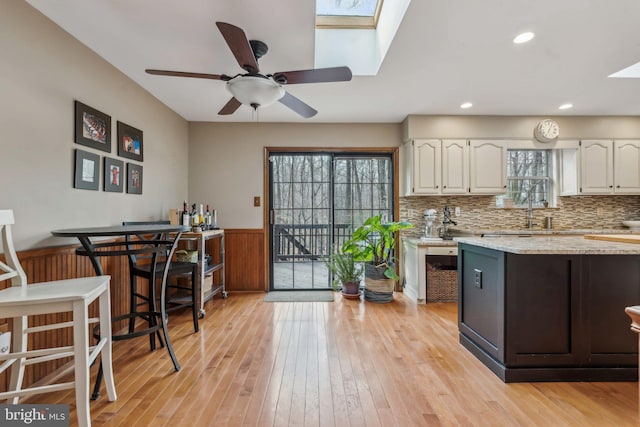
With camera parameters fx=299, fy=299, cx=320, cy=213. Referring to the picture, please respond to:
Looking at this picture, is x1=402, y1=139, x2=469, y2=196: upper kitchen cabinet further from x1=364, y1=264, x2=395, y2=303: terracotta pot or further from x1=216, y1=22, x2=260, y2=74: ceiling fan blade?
x1=216, y1=22, x2=260, y2=74: ceiling fan blade

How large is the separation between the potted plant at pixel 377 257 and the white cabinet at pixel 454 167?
0.81 m

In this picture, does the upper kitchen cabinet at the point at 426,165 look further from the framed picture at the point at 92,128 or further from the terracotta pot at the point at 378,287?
the framed picture at the point at 92,128

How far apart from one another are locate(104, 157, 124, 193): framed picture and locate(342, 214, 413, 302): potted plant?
251 cm

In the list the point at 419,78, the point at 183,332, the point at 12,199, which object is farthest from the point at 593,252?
the point at 12,199

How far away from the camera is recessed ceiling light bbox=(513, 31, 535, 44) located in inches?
80.7

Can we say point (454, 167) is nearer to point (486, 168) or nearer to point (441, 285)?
point (486, 168)

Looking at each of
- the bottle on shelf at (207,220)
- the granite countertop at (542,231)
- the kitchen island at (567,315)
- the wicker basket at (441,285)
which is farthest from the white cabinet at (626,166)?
the bottle on shelf at (207,220)

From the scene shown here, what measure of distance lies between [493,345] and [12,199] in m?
3.10

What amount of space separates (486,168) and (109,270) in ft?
13.9

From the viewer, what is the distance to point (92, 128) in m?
2.30

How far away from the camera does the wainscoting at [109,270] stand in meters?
1.82

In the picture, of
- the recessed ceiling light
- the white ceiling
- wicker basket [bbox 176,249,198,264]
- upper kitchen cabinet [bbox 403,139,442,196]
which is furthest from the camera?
upper kitchen cabinet [bbox 403,139,442,196]

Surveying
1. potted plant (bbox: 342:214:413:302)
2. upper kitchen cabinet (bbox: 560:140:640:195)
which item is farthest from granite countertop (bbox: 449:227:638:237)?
potted plant (bbox: 342:214:413:302)

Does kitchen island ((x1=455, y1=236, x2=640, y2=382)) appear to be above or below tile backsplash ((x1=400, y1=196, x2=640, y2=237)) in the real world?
below
